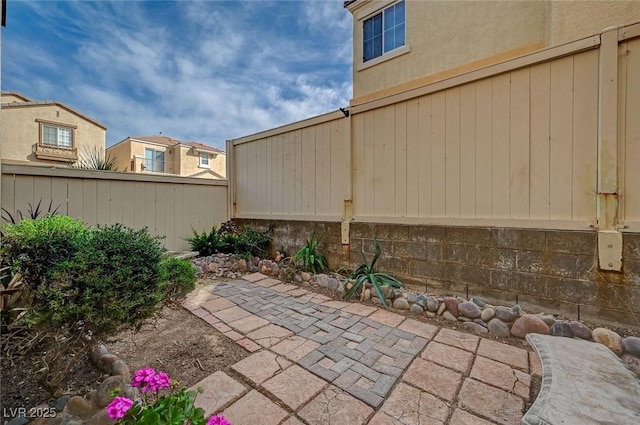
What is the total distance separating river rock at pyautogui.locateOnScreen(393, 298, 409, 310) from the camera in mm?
2945

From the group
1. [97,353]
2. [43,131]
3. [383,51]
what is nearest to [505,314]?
[97,353]

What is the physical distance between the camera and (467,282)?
282 centimetres

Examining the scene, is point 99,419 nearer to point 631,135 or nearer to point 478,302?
point 478,302

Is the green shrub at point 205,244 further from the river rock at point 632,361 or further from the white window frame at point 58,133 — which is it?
the white window frame at point 58,133

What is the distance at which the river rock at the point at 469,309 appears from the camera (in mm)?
2564

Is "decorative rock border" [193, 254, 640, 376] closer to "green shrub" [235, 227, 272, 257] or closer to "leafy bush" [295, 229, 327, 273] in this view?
"leafy bush" [295, 229, 327, 273]

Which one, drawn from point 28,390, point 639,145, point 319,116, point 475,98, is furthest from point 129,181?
point 639,145

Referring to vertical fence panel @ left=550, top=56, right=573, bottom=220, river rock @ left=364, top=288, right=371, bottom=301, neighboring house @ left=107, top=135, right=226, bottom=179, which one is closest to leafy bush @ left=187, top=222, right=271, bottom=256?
river rock @ left=364, top=288, right=371, bottom=301

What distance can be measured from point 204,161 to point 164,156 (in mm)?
2406

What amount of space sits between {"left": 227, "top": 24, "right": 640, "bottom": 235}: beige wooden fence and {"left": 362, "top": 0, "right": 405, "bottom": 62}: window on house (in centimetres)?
323

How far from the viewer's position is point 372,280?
3205mm

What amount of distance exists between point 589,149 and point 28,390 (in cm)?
430

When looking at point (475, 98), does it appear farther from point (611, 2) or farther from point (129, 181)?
point (129, 181)

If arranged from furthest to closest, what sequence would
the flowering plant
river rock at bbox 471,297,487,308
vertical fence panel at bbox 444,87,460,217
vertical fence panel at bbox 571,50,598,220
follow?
vertical fence panel at bbox 444,87,460,217 → river rock at bbox 471,297,487,308 → vertical fence panel at bbox 571,50,598,220 → the flowering plant
